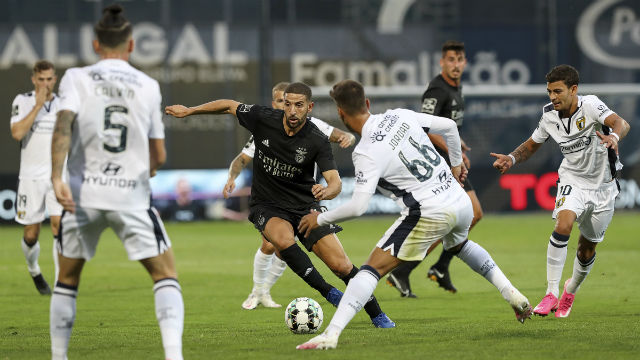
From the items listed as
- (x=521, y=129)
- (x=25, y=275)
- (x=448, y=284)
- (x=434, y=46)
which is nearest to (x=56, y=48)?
(x=434, y=46)

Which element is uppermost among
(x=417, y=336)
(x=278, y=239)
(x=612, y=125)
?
(x=612, y=125)

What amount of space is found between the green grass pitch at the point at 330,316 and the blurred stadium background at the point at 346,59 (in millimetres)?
8570

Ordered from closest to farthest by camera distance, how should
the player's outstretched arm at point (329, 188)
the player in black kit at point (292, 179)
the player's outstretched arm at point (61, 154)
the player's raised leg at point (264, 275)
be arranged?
the player's outstretched arm at point (61, 154), the player's outstretched arm at point (329, 188), the player in black kit at point (292, 179), the player's raised leg at point (264, 275)

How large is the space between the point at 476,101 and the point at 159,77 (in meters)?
8.23

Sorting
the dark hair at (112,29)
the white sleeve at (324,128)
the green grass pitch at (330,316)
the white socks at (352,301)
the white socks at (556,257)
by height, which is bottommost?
the green grass pitch at (330,316)

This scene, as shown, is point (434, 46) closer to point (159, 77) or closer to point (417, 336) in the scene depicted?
point (159, 77)

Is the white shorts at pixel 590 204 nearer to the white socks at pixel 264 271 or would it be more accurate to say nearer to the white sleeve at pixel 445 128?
the white sleeve at pixel 445 128

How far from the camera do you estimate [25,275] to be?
47.6ft

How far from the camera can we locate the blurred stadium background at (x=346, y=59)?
26.9 metres

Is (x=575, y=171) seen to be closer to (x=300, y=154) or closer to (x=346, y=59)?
(x=300, y=154)

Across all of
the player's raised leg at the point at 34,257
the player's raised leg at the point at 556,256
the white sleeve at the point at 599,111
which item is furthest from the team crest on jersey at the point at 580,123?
the player's raised leg at the point at 34,257

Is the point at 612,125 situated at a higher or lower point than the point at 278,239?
higher

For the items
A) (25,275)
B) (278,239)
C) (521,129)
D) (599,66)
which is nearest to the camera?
(278,239)

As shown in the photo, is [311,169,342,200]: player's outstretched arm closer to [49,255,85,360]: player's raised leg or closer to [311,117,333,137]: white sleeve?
[311,117,333,137]: white sleeve
